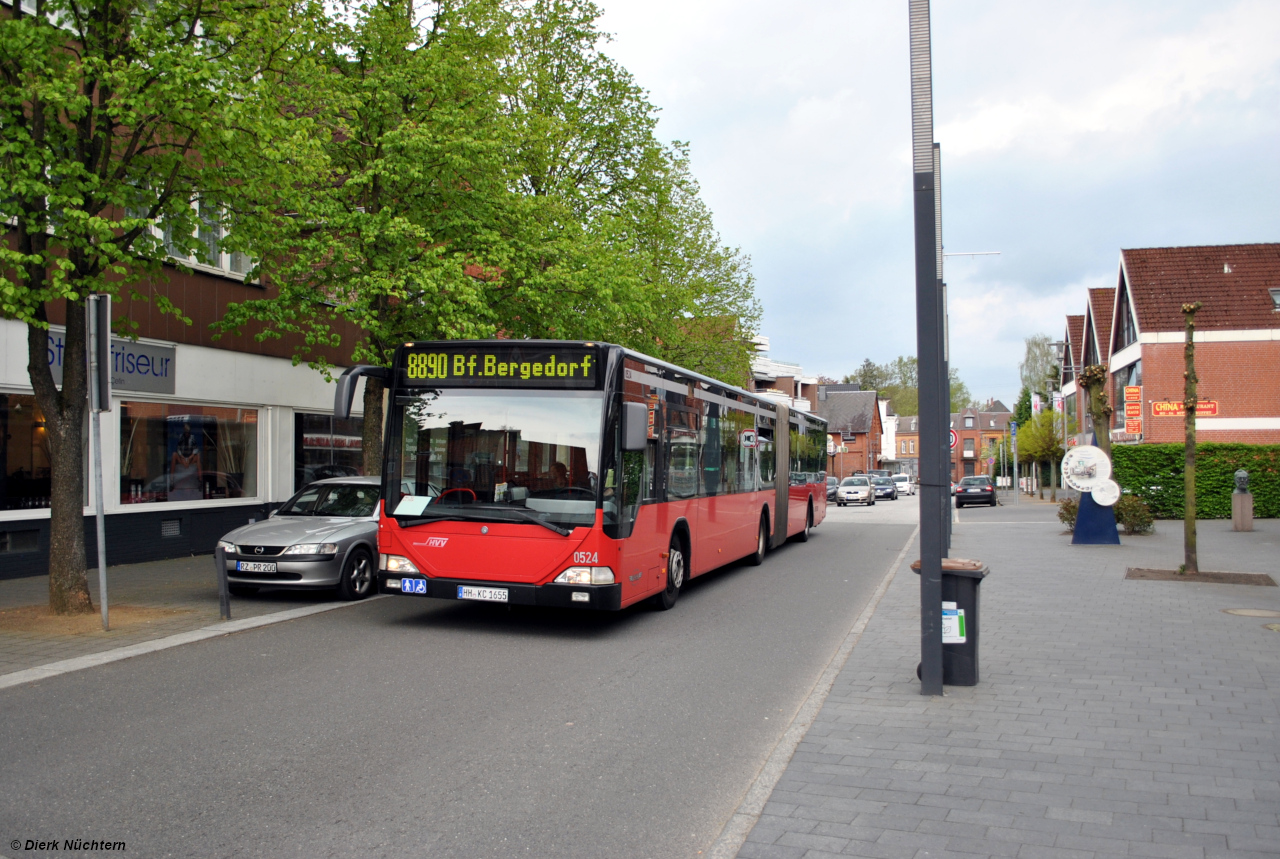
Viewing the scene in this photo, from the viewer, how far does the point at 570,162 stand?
24125 mm

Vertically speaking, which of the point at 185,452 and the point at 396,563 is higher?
the point at 185,452

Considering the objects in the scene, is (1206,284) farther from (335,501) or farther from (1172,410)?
(335,501)

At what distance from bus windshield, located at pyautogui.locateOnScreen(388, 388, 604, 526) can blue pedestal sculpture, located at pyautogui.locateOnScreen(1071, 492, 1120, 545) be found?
13664 millimetres

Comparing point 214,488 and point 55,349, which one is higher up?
point 55,349

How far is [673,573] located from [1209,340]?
31.7 metres

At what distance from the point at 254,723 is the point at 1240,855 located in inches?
209

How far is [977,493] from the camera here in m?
46.1

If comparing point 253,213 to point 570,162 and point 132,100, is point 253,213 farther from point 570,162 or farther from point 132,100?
point 570,162

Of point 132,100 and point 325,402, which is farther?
point 325,402

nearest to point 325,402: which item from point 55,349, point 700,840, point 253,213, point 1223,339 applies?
point 55,349

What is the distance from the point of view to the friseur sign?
50.7 ft

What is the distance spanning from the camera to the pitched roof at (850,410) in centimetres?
9962

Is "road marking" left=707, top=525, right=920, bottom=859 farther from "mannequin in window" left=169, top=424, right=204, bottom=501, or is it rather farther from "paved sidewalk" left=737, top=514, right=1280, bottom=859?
"mannequin in window" left=169, top=424, right=204, bottom=501

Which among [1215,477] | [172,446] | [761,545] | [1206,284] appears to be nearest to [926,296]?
[761,545]
